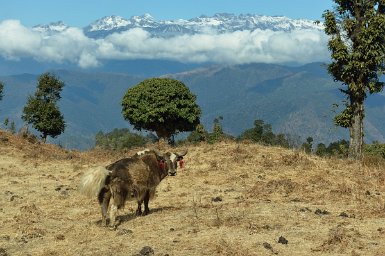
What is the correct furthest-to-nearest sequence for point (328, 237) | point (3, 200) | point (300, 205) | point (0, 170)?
point (0, 170), point (3, 200), point (300, 205), point (328, 237)

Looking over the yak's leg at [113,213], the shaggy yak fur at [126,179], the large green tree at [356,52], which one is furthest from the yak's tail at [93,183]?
the large green tree at [356,52]

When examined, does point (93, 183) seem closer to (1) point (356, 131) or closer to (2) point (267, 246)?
(2) point (267, 246)

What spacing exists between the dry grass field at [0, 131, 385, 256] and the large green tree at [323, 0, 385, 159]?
314 inches

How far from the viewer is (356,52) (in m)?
35.0

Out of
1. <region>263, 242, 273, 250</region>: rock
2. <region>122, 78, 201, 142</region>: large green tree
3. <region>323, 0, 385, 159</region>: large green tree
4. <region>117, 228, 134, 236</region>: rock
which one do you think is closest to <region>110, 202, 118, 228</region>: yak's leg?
<region>117, 228, 134, 236</region>: rock

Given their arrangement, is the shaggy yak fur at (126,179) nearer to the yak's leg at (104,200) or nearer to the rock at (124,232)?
the yak's leg at (104,200)

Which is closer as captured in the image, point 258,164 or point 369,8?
point 258,164

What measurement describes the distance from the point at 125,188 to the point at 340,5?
2793cm

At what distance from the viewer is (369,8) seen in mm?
36750

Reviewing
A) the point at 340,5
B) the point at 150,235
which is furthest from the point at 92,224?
the point at 340,5

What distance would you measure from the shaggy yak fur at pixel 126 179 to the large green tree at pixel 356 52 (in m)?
20.4

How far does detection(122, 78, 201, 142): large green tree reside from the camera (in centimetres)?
7512

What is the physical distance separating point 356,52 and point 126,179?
24.4 meters

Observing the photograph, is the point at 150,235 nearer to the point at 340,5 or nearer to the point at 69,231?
the point at 69,231
